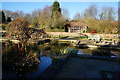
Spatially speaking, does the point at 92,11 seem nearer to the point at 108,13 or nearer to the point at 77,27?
the point at 108,13

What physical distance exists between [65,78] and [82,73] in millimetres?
811

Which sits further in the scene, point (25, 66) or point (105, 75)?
point (25, 66)

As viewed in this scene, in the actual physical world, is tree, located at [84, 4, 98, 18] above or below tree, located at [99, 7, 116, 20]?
above

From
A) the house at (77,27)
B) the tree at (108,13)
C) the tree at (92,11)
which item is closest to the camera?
the tree at (108,13)

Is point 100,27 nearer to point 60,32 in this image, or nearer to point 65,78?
point 60,32

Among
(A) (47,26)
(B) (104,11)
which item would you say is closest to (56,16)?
(A) (47,26)

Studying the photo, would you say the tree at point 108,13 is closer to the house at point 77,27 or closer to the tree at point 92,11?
the tree at point 92,11

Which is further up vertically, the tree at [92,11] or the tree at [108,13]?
the tree at [92,11]

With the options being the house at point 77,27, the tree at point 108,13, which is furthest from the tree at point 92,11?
the house at point 77,27

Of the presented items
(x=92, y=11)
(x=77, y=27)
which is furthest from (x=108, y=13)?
(x=77, y=27)

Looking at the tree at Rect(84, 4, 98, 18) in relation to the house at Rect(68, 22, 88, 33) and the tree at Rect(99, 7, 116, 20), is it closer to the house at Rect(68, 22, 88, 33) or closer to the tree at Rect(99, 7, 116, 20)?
the tree at Rect(99, 7, 116, 20)

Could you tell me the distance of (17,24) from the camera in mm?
6934

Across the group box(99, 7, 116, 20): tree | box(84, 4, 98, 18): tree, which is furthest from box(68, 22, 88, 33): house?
box(84, 4, 98, 18): tree

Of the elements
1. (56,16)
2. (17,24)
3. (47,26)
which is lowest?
(17,24)
